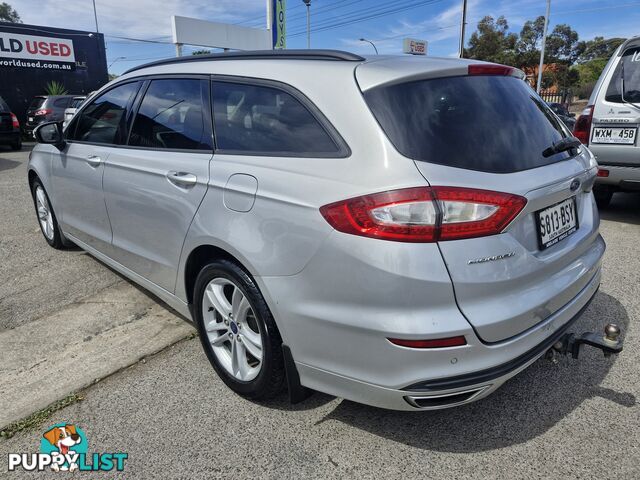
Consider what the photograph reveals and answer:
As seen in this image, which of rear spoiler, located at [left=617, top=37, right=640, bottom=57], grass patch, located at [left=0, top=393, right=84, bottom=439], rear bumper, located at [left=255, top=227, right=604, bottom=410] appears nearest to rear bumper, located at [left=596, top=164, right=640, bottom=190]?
rear spoiler, located at [left=617, top=37, right=640, bottom=57]

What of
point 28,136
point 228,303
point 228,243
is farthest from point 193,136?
point 28,136

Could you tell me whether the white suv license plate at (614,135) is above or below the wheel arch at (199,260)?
above

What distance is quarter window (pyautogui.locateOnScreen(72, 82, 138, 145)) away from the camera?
3.38m

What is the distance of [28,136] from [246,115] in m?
20.2

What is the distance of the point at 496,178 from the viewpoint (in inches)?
76.1

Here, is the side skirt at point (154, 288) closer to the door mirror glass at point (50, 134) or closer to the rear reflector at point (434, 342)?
the door mirror glass at point (50, 134)

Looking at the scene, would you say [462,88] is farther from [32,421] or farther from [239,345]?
[32,421]

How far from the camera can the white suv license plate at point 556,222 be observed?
6.83 ft

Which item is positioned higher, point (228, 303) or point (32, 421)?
point (228, 303)

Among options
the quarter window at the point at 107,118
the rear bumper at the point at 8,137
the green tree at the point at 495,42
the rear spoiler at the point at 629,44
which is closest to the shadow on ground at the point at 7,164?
the rear bumper at the point at 8,137

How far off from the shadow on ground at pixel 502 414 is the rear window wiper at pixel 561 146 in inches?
47.1

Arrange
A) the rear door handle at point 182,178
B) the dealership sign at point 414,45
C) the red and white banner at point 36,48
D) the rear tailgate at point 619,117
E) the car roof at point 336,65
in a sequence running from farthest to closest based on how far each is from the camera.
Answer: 1. the dealership sign at point 414,45
2. the red and white banner at point 36,48
3. the rear tailgate at point 619,117
4. the rear door handle at point 182,178
5. the car roof at point 336,65

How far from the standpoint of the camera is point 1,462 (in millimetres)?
2166

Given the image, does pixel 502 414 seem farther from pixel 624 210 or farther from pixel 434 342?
pixel 624 210
